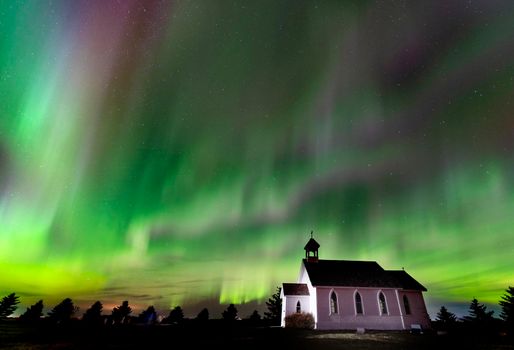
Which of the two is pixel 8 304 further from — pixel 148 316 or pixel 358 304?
pixel 358 304

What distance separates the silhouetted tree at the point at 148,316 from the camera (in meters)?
41.3

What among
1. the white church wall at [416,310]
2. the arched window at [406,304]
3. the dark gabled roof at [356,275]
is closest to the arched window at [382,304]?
the dark gabled roof at [356,275]

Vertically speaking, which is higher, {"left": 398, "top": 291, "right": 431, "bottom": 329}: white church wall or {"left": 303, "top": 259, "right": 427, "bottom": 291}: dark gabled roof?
{"left": 303, "top": 259, "right": 427, "bottom": 291}: dark gabled roof

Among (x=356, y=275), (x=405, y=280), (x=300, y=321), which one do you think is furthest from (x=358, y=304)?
(x=405, y=280)

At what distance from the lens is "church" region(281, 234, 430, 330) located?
36.6 m

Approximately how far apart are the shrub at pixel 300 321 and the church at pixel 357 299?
2.50 ft

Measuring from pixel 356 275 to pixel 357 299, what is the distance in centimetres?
388

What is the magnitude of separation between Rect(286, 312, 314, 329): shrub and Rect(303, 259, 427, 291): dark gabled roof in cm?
422

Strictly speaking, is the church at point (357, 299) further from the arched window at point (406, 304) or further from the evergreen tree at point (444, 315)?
the evergreen tree at point (444, 315)

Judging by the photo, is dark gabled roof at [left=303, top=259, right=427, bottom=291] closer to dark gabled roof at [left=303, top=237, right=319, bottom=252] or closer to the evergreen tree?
dark gabled roof at [left=303, top=237, right=319, bottom=252]

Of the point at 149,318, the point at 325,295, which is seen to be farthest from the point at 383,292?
the point at 149,318

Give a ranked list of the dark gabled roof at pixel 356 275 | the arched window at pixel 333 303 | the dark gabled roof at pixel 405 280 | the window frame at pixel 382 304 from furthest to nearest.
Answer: the dark gabled roof at pixel 405 280
the dark gabled roof at pixel 356 275
the window frame at pixel 382 304
the arched window at pixel 333 303

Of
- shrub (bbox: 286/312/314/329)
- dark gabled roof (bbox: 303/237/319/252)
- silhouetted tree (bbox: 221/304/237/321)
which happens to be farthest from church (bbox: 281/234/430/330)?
silhouetted tree (bbox: 221/304/237/321)

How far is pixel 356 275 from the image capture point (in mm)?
41219
